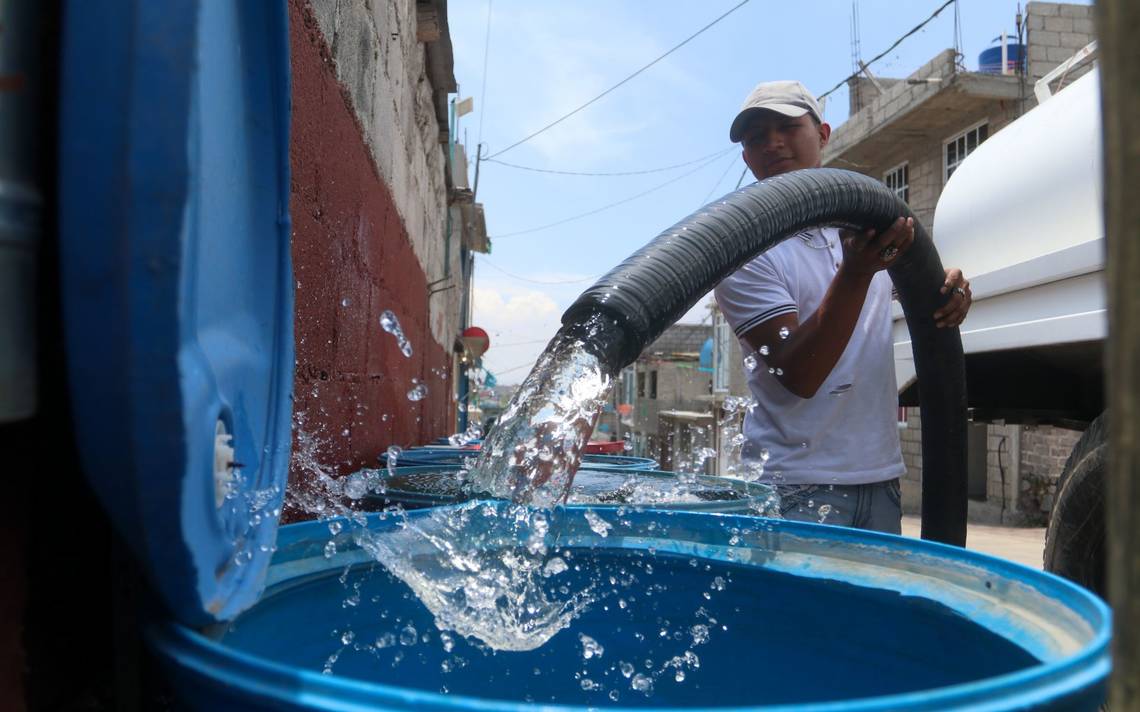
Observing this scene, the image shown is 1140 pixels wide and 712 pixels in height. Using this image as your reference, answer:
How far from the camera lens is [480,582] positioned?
1.26 meters

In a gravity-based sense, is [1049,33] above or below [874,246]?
above

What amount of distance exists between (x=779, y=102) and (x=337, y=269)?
1.40m

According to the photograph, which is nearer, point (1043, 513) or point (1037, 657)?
point (1037, 657)

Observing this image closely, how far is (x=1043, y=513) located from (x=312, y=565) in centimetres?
1350

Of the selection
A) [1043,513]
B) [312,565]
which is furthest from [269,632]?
[1043,513]

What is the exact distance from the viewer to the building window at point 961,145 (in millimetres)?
14102

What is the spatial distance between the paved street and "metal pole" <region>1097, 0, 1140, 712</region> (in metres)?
9.11

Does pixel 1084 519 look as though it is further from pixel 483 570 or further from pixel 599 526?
pixel 483 570

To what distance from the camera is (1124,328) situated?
1.34ft

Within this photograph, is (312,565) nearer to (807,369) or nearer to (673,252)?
(673,252)

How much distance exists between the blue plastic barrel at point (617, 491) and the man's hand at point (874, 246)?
0.66 metres

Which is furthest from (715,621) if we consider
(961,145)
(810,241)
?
(961,145)

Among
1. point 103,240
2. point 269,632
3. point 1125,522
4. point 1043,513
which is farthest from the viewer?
point 1043,513

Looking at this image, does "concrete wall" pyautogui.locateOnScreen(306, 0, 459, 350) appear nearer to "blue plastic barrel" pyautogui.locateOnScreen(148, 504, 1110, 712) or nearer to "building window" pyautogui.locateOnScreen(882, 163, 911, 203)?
"blue plastic barrel" pyautogui.locateOnScreen(148, 504, 1110, 712)
